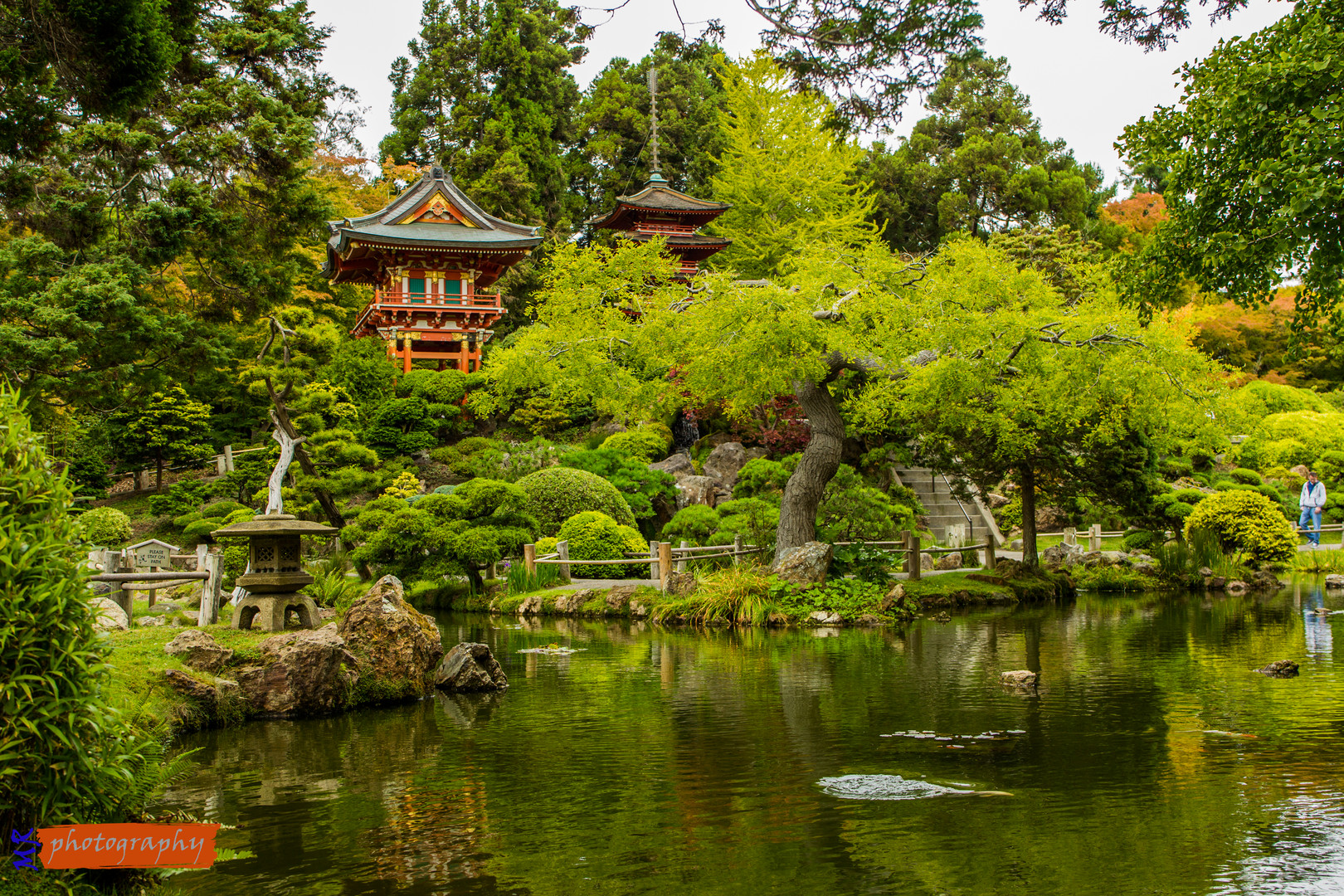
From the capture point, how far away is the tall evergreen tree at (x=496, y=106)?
107 ft

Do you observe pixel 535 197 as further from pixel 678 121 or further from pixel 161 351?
pixel 161 351

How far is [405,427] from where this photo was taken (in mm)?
23703

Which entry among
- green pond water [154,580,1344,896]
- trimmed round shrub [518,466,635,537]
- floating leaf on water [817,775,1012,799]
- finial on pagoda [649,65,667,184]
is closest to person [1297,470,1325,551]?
green pond water [154,580,1344,896]

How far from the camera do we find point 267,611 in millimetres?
8844

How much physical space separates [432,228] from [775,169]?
31.9 feet

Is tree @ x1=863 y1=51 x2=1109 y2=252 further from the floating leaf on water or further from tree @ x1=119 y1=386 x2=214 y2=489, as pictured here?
Answer: the floating leaf on water

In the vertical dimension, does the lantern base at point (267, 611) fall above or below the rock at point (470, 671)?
above

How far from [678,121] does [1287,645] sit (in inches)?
1241

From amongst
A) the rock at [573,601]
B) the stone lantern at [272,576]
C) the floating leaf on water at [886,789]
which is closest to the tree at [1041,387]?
the rock at [573,601]

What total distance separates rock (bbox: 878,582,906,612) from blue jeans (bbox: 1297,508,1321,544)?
9.93 m

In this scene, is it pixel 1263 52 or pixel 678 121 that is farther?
pixel 678 121

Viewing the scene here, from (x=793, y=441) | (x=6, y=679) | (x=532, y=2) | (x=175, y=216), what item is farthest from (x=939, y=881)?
(x=532, y=2)

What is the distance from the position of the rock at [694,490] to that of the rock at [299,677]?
1276 centimetres

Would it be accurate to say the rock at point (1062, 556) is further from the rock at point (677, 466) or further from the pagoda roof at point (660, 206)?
the pagoda roof at point (660, 206)
